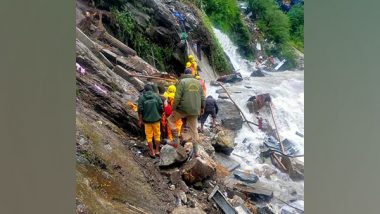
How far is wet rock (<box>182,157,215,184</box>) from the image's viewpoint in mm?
2830

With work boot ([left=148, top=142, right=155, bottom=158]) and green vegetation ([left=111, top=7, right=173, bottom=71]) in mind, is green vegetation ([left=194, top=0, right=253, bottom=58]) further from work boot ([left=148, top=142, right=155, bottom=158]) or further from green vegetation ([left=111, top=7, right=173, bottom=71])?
work boot ([left=148, top=142, right=155, bottom=158])

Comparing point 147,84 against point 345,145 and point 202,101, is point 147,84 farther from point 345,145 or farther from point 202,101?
point 345,145

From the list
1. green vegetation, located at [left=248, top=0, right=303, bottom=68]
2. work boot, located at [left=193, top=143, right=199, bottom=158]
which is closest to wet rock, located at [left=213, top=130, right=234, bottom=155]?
work boot, located at [left=193, top=143, right=199, bottom=158]

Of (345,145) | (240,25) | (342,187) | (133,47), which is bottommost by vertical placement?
(342,187)

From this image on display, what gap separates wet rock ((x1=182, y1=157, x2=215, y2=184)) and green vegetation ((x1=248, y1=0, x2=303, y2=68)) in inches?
32.9

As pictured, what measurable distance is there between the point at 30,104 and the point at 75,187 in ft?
1.58

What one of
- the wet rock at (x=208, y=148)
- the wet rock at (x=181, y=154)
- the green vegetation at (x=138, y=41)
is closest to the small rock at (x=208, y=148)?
the wet rock at (x=208, y=148)

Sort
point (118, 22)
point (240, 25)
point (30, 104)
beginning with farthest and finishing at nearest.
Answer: point (240, 25) < point (118, 22) < point (30, 104)

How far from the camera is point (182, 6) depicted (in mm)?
2895

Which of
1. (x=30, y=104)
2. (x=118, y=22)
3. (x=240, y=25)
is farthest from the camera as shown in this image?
(x=240, y=25)

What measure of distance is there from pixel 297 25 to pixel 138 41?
3.47 feet

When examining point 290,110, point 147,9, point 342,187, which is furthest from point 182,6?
point 342,187

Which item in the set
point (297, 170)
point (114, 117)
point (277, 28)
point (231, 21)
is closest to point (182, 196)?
point (114, 117)

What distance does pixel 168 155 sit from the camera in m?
2.80
